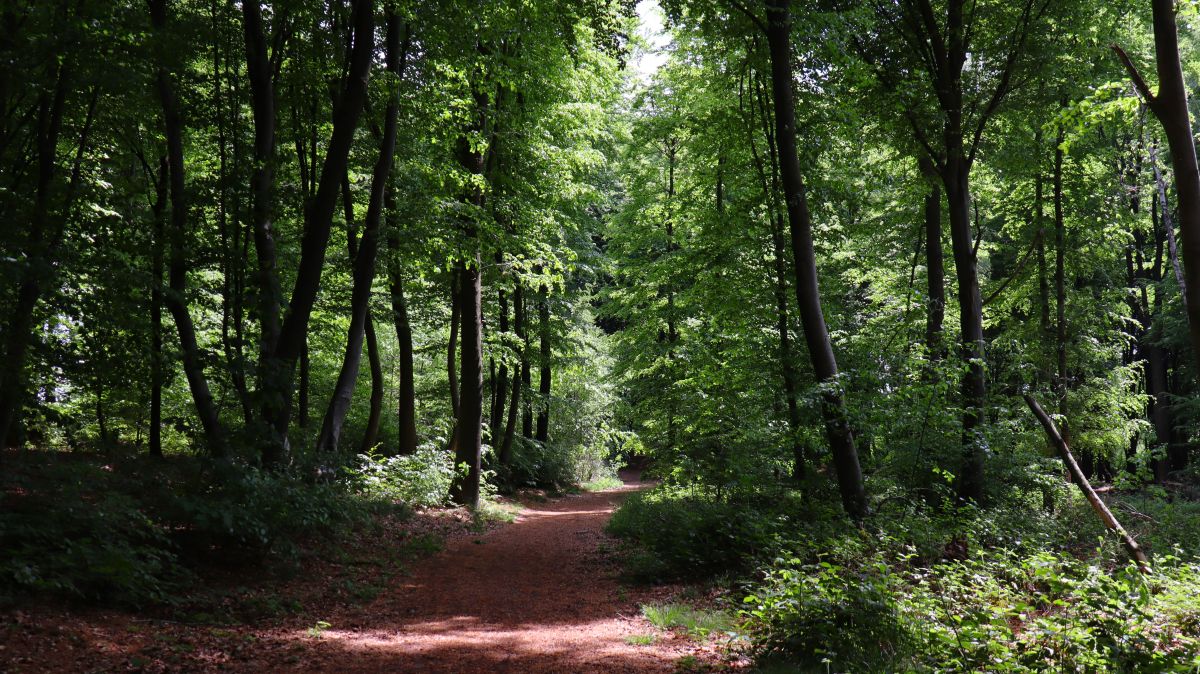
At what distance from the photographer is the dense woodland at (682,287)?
5.83 meters

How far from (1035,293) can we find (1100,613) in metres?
15.1

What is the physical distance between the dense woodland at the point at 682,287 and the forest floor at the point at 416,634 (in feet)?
1.84

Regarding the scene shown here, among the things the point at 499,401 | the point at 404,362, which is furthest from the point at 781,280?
the point at 499,401

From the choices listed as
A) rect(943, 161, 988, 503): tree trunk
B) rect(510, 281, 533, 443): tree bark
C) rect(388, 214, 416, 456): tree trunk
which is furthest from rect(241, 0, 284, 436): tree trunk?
rect(943, 161, 988, 503): tree trunk

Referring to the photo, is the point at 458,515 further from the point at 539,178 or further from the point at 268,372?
the point at 539,178

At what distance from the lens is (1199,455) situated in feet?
71.3

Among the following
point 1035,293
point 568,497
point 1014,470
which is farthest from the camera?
point 568,497

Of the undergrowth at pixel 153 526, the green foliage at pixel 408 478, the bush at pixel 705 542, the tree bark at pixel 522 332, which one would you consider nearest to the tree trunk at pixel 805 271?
the bush at pixel 705 542

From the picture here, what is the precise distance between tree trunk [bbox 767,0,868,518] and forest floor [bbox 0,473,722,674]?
277 centimetres

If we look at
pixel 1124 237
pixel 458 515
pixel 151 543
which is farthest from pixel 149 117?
pixel 1124 237

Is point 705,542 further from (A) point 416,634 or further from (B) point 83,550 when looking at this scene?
(B) point 83,550

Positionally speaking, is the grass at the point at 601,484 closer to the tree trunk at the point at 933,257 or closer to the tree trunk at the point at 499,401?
the tree trunk at the point at 499,401

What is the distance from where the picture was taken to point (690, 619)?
6.57 metres

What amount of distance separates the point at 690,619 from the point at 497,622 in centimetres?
205
